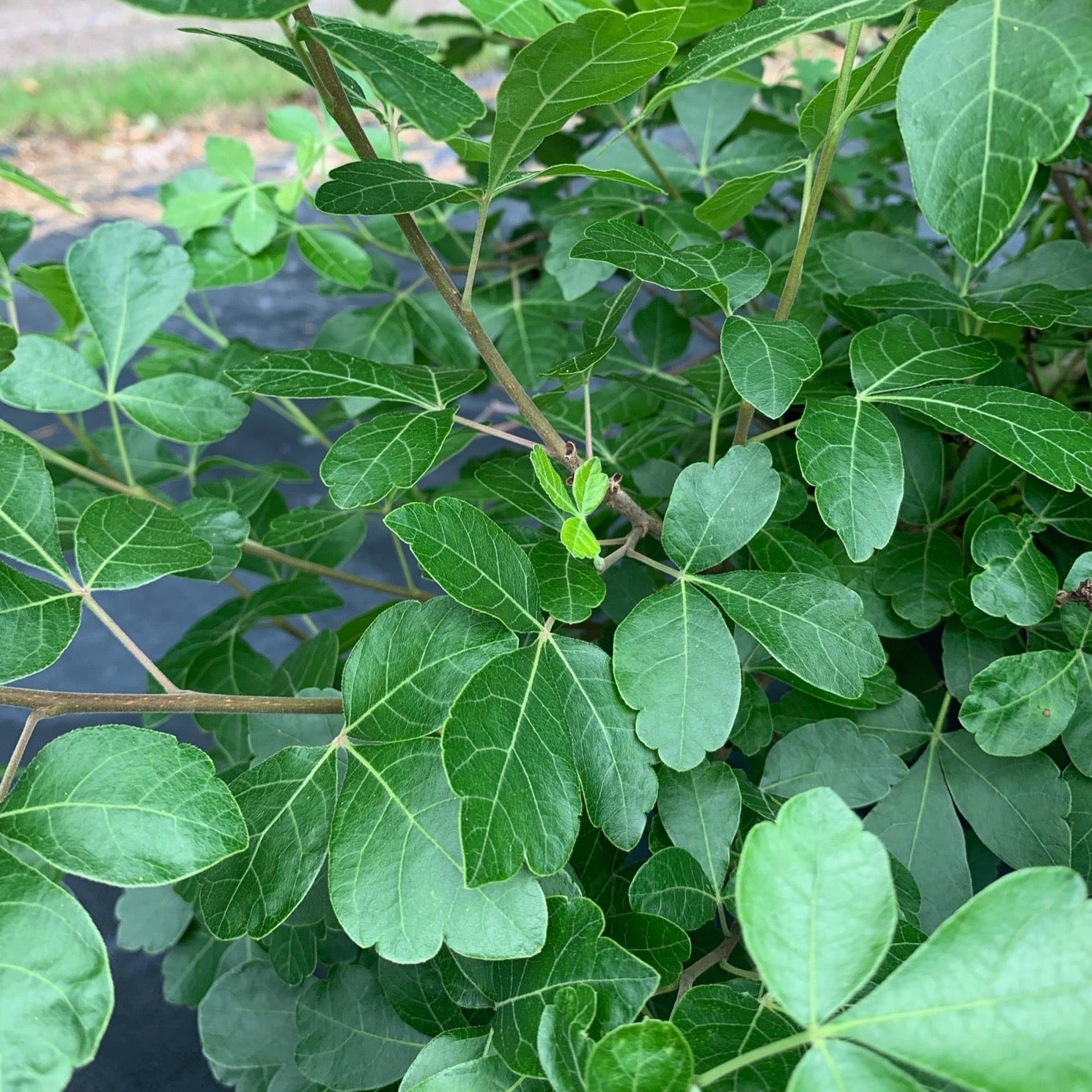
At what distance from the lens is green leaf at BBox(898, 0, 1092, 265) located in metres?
0.34

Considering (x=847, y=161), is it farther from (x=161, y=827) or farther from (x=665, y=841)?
(x=161, y=827)

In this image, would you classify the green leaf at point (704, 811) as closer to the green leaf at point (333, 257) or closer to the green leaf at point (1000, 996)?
the green leaf at point (1000, 996)

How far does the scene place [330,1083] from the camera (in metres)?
0.52

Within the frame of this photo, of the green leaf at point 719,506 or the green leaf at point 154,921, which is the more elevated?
the green leaf at point 719,506

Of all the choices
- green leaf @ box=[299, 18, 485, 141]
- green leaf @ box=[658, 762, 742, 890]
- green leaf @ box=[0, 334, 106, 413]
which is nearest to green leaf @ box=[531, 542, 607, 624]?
green leaf @ box=[658, 762, 742, 890]

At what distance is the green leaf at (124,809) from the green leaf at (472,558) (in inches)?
5.3

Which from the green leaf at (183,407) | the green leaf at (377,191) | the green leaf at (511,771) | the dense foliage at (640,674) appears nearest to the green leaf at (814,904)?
the dense foliage at (640,674)

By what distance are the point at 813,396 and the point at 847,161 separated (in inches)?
25.9

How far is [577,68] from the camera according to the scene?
0.38m

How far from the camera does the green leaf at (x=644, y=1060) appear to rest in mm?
326

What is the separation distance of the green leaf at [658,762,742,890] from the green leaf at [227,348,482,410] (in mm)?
250

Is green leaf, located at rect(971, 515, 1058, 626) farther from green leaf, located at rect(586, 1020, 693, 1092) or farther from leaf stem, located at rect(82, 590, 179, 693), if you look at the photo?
A: leaf stem, located at rect(82, 590, 179, 693)

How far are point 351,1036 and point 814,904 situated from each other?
0.33 metres

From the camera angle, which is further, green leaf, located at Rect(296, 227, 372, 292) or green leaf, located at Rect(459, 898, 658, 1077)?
green leaf, located at Rect(296, 227, 372, 292)
